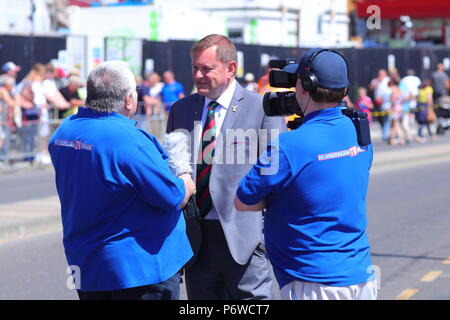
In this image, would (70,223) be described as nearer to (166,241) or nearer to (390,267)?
(166,241)

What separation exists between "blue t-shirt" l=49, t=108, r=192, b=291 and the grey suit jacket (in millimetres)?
637

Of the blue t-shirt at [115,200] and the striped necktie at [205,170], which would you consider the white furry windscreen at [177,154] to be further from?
the striped necktie at [205,170]

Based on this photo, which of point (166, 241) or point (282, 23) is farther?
point (282, 23)

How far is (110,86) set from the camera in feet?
13.7

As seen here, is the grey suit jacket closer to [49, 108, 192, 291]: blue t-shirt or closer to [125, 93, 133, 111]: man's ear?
[49, 108, 192, 291]: blue t-shirt

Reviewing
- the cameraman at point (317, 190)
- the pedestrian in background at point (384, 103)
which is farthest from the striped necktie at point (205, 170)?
Result: the pedestrian in background at point (384, 103)

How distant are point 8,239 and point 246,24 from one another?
103 ft

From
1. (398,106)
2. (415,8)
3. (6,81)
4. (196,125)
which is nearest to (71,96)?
(6,81)

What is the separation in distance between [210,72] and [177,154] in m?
0.80

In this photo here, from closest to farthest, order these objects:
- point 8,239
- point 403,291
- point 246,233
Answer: point 246,233 < point 403,291 < point 8,239

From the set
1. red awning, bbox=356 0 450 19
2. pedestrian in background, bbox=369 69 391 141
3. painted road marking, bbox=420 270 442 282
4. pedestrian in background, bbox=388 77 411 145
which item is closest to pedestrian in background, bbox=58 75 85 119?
pedestrian in background, bbox=388 77 411 145

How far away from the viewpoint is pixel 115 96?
420 cm

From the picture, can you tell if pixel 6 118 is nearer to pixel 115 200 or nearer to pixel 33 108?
pixel 33 108
